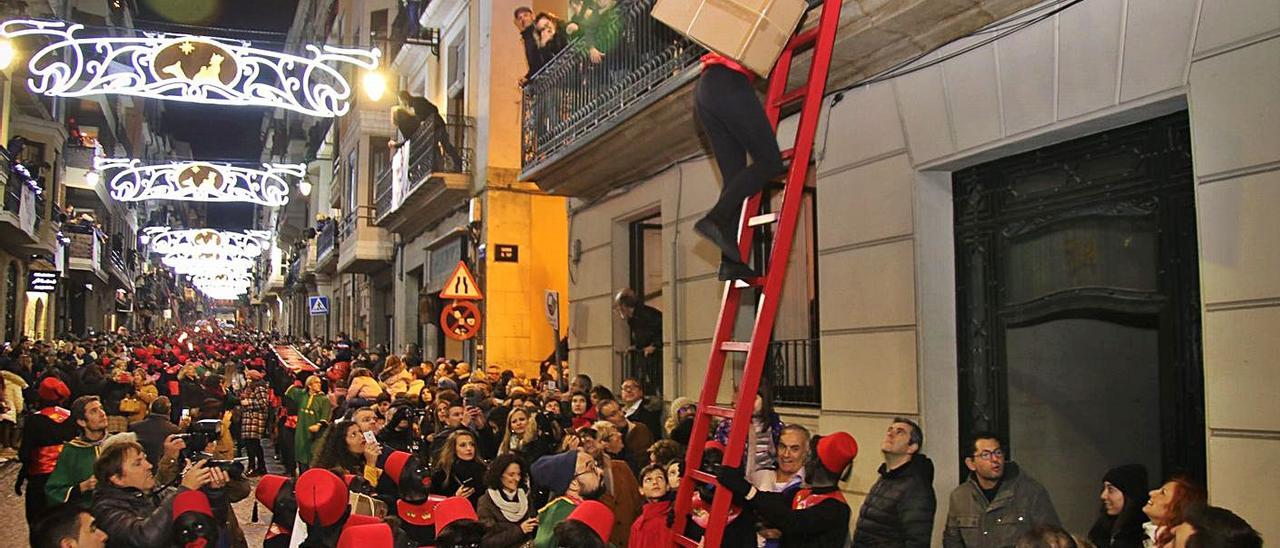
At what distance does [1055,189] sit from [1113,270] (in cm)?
66

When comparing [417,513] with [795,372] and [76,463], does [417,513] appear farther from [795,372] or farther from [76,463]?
[795,372]

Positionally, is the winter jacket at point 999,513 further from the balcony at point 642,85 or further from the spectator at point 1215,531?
the balcony at point 642,85

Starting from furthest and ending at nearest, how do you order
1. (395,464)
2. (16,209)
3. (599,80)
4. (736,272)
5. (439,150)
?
(16,209), (439,150), (599,80), (395,464), (736,272)

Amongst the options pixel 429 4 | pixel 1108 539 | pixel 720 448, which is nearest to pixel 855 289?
pixel 720 448

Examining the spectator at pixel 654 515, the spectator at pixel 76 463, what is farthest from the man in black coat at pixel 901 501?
the spectator at pixel 76 463

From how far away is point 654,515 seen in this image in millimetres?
5512

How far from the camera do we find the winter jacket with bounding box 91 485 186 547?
518 cm

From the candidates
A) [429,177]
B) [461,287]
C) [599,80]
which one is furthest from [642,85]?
[429,177]

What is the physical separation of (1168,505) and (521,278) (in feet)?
49.1

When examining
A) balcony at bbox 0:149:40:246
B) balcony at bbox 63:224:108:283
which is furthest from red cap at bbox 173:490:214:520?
balcony at bbox 63:224:108:283

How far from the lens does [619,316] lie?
42.3ft

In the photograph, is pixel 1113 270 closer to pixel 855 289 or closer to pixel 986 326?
pixel 986 326

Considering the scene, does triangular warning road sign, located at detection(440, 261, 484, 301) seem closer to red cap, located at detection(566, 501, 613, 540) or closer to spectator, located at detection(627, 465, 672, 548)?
spectator, located at detection(627, 465, 672, 548)

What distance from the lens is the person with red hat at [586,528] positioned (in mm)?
4789
